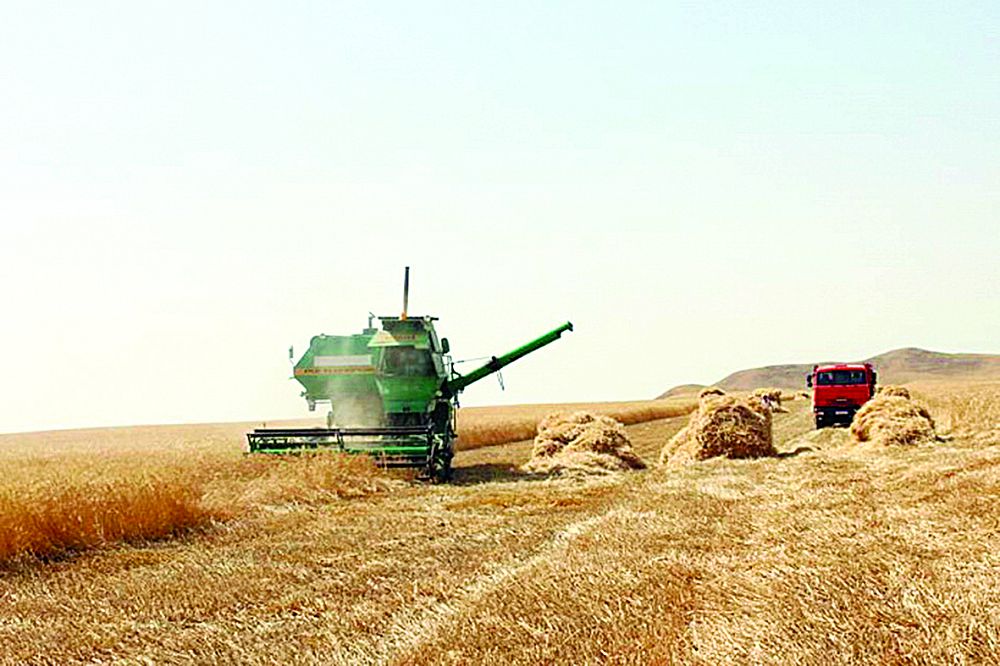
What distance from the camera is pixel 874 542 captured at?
27.2 feet

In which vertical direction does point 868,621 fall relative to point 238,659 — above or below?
above

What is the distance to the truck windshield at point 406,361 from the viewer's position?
21.8m

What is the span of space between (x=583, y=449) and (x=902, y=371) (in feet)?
510

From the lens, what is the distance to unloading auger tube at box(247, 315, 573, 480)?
2058cm

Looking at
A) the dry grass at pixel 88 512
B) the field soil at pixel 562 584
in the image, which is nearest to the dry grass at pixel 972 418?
the field soil at pixel 562 584

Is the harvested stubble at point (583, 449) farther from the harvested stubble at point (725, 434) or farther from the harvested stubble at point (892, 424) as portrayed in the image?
the harvested stubble at point (892, 424)

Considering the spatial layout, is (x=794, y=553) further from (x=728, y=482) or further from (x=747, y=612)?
(x=728, y=482)

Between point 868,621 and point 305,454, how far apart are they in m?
14.5

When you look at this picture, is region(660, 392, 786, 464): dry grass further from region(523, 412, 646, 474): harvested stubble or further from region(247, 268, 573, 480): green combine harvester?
region(247, 268, 573, 480): green combine harvester

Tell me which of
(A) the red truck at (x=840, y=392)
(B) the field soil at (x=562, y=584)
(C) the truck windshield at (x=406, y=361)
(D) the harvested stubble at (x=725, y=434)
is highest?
(C) the truck windshield at (x=406, y=361)

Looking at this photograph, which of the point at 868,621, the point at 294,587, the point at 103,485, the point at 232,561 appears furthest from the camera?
the point at 103,485

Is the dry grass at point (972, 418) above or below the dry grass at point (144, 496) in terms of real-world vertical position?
above

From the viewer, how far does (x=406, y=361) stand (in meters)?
21.9

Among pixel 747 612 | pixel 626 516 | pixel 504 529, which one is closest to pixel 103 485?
pixel 504 529
